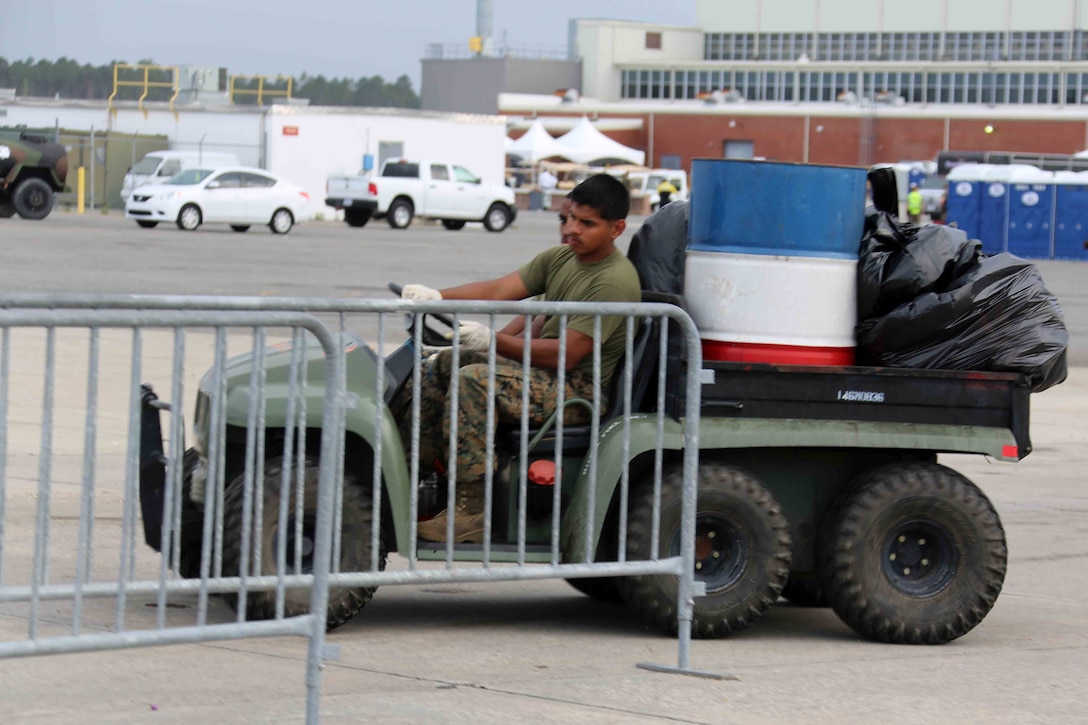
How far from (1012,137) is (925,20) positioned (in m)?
17.2

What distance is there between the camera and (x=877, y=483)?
231 inches

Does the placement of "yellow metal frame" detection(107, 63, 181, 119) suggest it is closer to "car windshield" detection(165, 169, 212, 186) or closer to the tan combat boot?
"car windshield" detection(165, 169, 212, 186)

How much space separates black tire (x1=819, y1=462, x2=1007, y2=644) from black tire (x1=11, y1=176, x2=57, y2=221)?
31.5 metres

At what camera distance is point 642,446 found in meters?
5.57

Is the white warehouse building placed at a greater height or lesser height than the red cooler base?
greater

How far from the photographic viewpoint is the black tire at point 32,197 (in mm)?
34531

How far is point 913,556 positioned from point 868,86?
93.3 m

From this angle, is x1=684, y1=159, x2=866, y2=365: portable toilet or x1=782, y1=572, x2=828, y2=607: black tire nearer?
x1=684, y1=159, x2=866, y2=365: portable toilet

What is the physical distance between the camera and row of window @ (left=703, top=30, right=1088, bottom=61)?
9594cm

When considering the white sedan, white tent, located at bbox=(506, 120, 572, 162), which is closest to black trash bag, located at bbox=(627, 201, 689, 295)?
the white sedan

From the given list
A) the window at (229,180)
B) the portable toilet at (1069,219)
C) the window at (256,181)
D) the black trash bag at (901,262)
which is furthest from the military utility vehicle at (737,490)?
the portable toilet at (1069,219)

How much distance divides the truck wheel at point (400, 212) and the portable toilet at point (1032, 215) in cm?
1535

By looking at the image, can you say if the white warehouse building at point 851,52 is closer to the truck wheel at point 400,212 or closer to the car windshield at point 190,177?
the truck wheel at point 400,212

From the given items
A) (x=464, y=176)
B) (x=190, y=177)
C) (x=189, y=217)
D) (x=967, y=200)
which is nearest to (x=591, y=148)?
(x=464, y=176)
